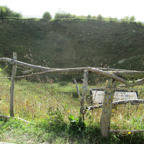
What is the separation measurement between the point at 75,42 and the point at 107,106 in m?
25.6

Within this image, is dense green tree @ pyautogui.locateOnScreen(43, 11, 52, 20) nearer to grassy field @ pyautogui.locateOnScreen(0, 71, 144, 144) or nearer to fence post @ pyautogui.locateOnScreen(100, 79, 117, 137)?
grassy field @ pyautogui.locateOnScreen(0, 71, 144, 144)

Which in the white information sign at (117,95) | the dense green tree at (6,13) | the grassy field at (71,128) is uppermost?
the dense green tree at (6,13)

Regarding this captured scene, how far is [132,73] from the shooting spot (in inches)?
94.4

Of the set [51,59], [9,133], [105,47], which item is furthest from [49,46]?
[9,133]

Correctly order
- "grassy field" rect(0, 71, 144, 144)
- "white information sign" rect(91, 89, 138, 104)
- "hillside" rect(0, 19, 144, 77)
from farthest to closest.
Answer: "hillside" rect(0, 19, 144, 77)
"white information sign" rect(91, 89, 138, 104)
"grassy field" rect(0, 71, 144, 144)

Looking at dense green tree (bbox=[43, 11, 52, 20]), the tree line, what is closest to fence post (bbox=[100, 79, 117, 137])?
the tree line

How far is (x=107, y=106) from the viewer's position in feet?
8.32

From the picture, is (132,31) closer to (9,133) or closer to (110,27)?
(110,27)

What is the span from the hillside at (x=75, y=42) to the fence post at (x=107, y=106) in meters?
16.9

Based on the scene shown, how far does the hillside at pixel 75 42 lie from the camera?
2197 cm

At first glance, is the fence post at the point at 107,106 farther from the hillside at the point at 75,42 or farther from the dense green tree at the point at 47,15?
the dense green tree at the point at 47,15

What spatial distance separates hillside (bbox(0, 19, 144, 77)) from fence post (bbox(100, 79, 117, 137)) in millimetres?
16944

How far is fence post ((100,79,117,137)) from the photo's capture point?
2482mm

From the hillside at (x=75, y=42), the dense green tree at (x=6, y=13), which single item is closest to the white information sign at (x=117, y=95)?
the hillside at (x=75, y=42)
